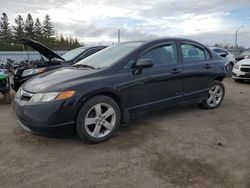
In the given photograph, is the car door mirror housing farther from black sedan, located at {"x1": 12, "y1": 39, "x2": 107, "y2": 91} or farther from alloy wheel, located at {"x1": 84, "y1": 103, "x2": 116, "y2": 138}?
black sedan, located at {"x1": 12, "y1": 39, "x2": 107, "y2": 91}

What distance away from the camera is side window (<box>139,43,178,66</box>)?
4180 millimetres

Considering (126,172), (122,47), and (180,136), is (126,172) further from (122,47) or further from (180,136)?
(122,47)

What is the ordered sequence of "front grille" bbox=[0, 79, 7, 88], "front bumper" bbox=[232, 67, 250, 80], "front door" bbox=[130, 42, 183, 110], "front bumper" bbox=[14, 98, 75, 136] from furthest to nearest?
"front bumper" bbox=[232, 67, 250, 80] → "front grille" bbox=[0, 79, 7, 88] → "front door" bbox=[130, 42, 183, 110] → "front bumper" bbox=[14, 98, 75, 136]

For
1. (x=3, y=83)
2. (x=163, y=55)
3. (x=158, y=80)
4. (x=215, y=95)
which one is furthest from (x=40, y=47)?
(x=215, y=95)

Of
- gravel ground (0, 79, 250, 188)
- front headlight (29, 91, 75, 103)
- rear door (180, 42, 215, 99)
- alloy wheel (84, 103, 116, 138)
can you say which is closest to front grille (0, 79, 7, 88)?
gravel ground (0, 79, 250, 188)

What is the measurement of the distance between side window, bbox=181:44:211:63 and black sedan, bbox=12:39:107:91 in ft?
10.9

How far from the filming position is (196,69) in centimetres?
483

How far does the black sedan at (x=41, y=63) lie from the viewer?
6031 millimetres

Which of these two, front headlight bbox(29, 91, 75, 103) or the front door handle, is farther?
the front door handle

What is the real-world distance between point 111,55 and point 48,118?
1674 mm

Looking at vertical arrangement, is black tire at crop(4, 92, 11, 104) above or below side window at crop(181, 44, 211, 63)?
below

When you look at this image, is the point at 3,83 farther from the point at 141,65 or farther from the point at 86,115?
the point at 141,65

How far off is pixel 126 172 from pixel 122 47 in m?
2.38

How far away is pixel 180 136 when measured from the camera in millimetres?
3852
